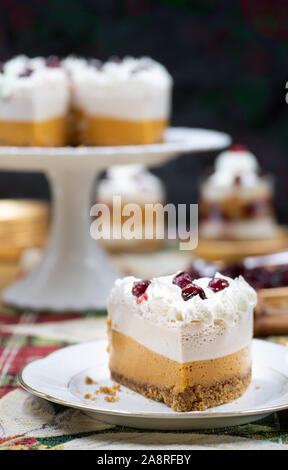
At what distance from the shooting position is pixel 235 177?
3.47 meters

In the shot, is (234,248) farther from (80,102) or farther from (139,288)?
(139,288)

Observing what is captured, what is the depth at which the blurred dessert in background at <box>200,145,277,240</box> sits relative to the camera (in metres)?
3.46

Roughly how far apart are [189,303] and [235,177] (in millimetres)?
1844

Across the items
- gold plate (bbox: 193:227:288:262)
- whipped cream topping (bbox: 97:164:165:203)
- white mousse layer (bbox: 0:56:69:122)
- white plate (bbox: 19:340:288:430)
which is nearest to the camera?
white plate (bbox: 19:340:288:430)

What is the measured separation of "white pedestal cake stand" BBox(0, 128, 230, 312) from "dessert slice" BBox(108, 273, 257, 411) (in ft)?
2.99

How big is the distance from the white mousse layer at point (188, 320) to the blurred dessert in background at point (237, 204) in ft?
5.36

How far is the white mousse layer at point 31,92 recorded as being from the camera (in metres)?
2.61

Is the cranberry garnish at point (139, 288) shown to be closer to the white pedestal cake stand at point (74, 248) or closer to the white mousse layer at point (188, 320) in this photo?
the white mousse layer at point (188, 320)

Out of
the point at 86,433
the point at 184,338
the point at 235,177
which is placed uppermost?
the point at 235,177

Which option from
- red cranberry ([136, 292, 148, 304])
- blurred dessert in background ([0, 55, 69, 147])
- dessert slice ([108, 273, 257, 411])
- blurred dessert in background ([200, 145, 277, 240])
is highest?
blurred dessert in background ([0, 55, 69, 147])

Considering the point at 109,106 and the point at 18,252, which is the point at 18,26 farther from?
the point at 109,106

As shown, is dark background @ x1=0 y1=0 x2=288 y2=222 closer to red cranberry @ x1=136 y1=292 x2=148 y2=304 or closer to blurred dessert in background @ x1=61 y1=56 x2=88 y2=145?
blurred dessert in background @ x1=61 y1=56 x2=88 y2=145

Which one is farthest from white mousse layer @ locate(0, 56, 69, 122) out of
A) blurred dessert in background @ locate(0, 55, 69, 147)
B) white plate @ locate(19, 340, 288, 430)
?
white plate @ locate(19, 340, 288, 430)

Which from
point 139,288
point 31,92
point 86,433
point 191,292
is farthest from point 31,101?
point 86,433
